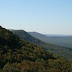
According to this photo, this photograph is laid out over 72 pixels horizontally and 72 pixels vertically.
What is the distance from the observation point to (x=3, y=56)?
130250 millimetres

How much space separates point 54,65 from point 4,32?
56.8 metres

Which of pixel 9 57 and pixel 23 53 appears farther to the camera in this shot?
pixel 23 53

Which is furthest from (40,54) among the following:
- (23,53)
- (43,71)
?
(43,71)

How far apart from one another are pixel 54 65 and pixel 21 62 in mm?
20735

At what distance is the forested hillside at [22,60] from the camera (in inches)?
4591

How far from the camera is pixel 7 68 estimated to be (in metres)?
108

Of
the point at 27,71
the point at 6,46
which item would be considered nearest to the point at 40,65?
the point at 27,71

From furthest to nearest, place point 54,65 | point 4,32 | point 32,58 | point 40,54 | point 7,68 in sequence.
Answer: point 4,32 → point 40,54 → point 32,58 → point 54,65 → point 7,68

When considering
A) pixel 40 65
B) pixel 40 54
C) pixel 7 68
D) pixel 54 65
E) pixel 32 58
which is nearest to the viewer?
pixel 7 68

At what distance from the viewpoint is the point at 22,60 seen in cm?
13500

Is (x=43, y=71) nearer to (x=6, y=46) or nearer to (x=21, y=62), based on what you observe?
(x=21, y=62)

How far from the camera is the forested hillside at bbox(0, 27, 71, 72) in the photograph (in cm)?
11662

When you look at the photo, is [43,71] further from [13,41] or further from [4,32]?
[4,32]

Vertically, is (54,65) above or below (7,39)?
below
